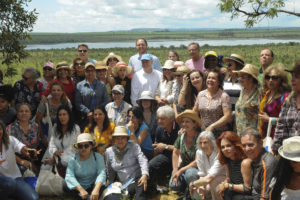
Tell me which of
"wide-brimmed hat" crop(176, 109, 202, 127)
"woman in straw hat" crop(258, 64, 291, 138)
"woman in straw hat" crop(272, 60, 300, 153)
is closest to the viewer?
"woman in straw hat" crop(272, 60, 300, 153)

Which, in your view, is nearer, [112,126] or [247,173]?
[247,173]

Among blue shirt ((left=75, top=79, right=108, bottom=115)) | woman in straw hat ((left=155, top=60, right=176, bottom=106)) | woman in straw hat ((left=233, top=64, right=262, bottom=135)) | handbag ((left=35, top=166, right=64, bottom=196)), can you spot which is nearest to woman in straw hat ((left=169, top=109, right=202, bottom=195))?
woman in straw hat ((left=233, top=64, right=262, bottom=135))

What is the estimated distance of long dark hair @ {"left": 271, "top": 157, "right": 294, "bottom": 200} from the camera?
3.44 m

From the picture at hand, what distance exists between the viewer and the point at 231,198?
4.22m

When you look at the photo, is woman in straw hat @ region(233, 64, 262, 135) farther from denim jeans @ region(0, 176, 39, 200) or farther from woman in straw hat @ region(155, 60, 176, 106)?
denim jeans @ region(0, 176, 39, 200)

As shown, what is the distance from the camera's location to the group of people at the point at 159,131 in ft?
13.5

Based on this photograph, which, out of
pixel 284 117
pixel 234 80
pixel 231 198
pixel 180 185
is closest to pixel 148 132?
pixel 180 185

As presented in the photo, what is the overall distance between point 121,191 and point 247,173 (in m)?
2.15

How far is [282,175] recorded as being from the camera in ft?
11.3

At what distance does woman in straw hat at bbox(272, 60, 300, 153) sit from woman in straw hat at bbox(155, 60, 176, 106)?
2556 millimetres

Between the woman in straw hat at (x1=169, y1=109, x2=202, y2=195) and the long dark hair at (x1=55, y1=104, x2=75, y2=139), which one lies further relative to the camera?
the long dark hair at (x1=55, y1=104, x2=75, y2=139)

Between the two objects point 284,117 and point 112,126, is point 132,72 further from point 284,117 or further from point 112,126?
point 284,117

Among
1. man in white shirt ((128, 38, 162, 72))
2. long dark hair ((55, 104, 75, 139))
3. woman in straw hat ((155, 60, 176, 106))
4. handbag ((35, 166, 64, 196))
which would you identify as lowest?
handbag ((35, 166, 64, 196))

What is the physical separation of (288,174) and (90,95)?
4258 millimetres
